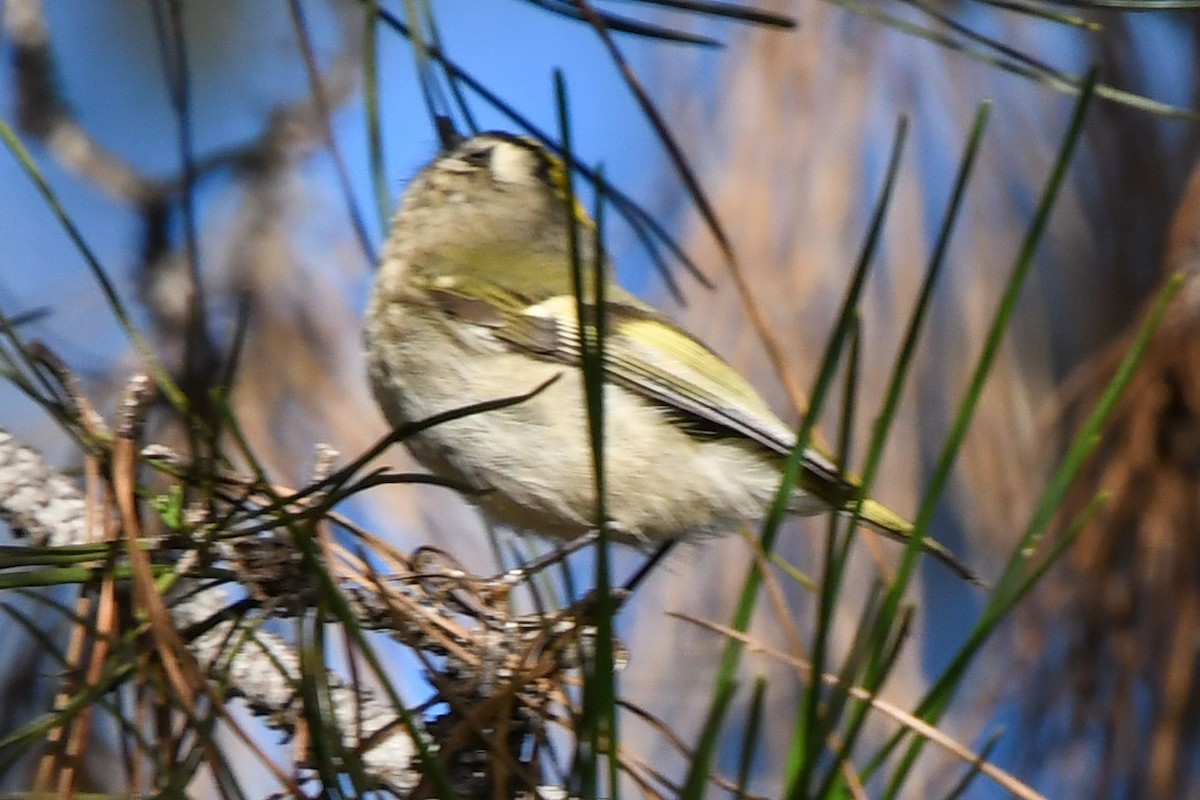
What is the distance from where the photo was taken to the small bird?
730mm

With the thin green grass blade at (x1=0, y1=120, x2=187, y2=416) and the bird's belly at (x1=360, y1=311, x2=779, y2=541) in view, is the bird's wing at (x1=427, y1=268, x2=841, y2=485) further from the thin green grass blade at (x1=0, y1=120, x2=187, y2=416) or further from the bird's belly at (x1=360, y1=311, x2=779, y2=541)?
the thin green grass blade at (x1=0, y1=120, x2=187, y2=416)

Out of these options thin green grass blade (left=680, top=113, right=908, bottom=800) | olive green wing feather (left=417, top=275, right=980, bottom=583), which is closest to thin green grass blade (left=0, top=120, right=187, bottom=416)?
thin green grass blade (left=680, top=113, right=908, bottom=800)

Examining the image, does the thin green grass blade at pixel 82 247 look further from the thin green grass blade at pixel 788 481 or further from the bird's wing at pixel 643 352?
A: the bird's wing at pixel 643 352

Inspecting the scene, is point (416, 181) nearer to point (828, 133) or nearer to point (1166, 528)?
point (828, 133)

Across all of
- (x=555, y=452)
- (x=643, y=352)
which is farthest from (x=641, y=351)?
(x=555, y=452)

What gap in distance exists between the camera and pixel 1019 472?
95cm

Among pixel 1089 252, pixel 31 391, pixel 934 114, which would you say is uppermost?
pixel 934 114

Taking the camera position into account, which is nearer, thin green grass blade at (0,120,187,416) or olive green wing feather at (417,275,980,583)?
thin green grass blade at (0,120,187,416)

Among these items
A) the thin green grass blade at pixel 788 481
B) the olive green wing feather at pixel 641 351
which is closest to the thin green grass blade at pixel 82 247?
the thin green grass blade at pixel 788 481

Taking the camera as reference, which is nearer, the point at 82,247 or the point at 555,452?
the point at 82,247

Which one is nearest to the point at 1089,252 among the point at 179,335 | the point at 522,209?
the point at 522,209

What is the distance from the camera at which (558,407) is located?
0.74 meters

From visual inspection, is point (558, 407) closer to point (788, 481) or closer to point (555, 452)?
point (555, 452)

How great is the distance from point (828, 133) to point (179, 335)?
21.3 inches
